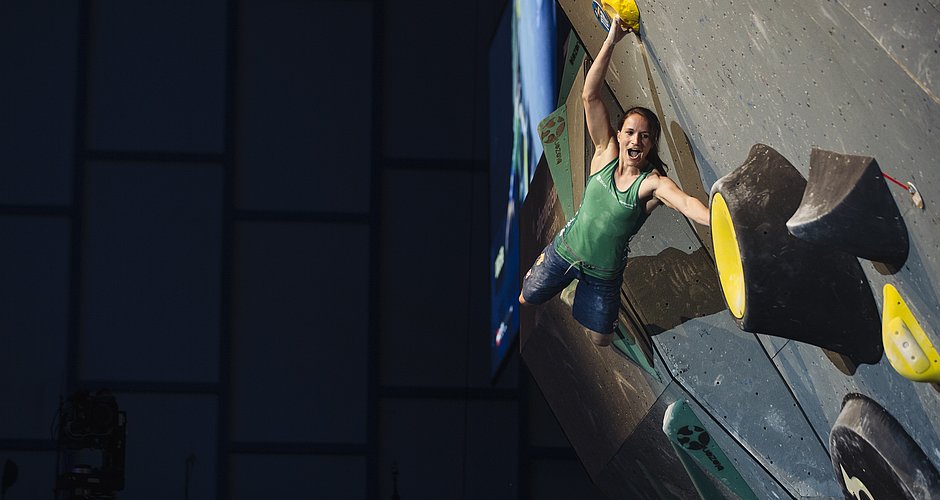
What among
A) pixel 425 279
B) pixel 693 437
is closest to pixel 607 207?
pixel 693 437

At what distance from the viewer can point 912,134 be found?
1827 mm

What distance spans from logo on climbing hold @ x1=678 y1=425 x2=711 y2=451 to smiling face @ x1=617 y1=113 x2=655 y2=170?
2.93 ft

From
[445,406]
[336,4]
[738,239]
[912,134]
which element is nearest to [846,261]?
[738,239]

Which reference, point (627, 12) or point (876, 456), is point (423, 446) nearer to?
point (627, 12)

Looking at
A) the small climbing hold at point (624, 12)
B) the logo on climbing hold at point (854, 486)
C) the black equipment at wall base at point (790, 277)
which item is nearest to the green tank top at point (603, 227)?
the small climbing hold at point (624, 12)

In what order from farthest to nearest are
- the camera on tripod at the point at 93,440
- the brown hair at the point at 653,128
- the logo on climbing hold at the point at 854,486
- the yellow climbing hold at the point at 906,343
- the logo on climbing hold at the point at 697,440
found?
the camera on tripod at the point at 93,440
the logo on climbing hold at the point at 697,440
the brown hair at the point at 653,128
the logo on climbing hold at the point at 854,486
the yellow climbing hold at the point at 906,343

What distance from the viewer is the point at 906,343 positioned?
206 cm

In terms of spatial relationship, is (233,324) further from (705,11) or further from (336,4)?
(705,11)

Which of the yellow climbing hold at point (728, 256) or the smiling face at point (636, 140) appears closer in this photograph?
the yellow climbing hold at point (728, 256)

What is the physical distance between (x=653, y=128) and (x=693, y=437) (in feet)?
3.43

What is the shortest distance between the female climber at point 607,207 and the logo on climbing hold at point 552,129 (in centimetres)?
46

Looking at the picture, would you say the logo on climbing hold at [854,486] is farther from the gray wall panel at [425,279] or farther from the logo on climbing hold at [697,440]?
the gray wall panel at [425,279]

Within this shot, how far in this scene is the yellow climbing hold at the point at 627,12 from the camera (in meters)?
3.07

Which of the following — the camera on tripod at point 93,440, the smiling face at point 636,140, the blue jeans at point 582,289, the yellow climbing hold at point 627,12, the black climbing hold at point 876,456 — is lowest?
the camera on tripod at point 93,440
